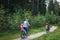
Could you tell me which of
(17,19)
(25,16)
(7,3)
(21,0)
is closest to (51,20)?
(21,0)

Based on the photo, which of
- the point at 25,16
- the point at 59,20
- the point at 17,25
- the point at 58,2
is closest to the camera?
the point at 17,25

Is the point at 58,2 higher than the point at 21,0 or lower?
lower

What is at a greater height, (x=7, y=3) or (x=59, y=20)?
(x=7, y=3)

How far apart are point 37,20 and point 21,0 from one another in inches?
242

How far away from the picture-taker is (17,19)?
3275 centimetres

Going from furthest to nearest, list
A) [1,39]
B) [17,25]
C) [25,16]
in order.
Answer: [25,16] → [17,25] → [1,39]

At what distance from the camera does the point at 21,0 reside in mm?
49438

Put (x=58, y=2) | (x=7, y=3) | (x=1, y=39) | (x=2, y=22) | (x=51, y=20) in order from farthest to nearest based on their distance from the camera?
(x=58, y=2) < (x=51, y=20) < (x=7, y=3) < (x=2, y=22) < (x=1, y=39)

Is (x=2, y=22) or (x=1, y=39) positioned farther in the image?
(x=2, y=22)

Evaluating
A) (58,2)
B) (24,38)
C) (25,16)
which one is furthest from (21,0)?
(58,2)

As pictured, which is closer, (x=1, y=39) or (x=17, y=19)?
(x=1, y=39)

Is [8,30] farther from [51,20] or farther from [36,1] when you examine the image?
[36,1]

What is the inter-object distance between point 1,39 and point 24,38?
6.83 feet

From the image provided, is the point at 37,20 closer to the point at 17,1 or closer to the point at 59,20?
the point at 17,1
